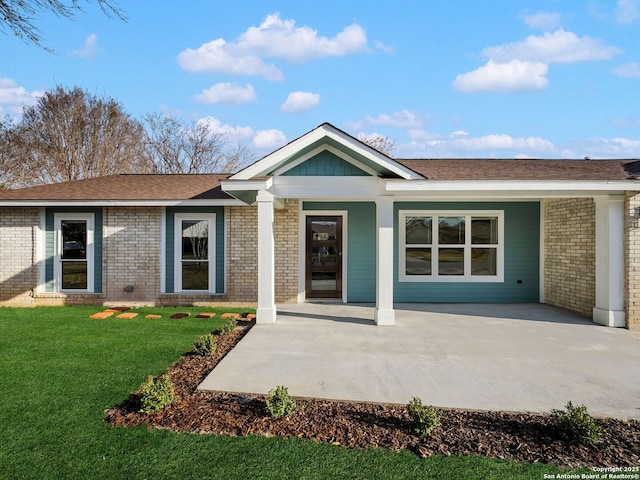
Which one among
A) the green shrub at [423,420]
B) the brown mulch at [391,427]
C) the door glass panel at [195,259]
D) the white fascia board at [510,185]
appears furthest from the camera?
the door glass panel at [195,259]

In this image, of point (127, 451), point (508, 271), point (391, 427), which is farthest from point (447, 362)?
point (508, 271)

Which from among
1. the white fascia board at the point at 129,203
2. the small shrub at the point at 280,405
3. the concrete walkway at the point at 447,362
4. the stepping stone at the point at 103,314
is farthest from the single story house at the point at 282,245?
the small shrub at the point at 280,405

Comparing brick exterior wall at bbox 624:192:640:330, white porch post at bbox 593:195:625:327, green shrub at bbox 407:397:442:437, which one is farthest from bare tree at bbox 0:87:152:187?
brick exterior wall at bbox 624:192:640:330

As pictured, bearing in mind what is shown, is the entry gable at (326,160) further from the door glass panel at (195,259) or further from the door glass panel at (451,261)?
the door glass panel at (451,261)

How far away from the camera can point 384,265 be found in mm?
7570

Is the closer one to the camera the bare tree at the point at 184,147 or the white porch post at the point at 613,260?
the white porch post at the point at 613,260

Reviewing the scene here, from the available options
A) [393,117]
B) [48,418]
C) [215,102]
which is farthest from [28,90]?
[48,418]

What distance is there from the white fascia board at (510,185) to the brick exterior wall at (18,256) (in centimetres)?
904

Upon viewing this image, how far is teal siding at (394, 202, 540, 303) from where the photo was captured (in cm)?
1020

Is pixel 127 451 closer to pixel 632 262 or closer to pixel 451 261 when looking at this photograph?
pixel 632 262

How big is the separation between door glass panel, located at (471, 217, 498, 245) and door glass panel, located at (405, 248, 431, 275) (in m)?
1.28

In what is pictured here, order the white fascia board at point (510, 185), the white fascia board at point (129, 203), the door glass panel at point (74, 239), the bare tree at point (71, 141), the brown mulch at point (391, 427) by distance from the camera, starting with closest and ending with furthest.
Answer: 1. the brown mulch at point (391, 427)
2. the white fascia board at point (510, 185)
3. the white fascia board at point (129, 203)
4. the door glass panel at point (74, 239)
5. the bare tree at point (71, 141)

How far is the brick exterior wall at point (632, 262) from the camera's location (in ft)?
24.0

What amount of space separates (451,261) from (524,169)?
2.86m
